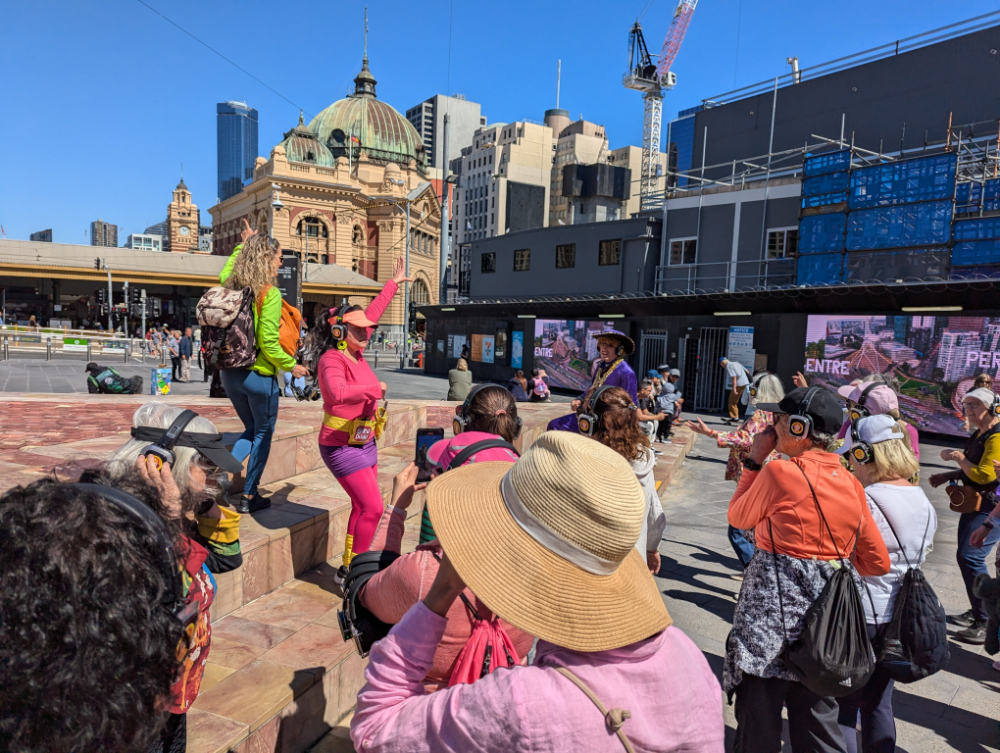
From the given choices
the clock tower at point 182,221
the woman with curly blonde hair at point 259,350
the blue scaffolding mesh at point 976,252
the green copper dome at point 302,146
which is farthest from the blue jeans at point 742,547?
the clock tower at point 182,221

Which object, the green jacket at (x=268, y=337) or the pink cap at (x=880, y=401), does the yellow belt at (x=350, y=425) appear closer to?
the green jacket at (x=268, y=337)

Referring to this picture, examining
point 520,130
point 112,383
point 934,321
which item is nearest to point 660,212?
point 934,321

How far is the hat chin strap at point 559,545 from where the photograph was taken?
1.20 meters

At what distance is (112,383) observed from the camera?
11508 millimetres

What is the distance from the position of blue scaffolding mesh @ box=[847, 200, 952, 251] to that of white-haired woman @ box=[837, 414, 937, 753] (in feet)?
66.6

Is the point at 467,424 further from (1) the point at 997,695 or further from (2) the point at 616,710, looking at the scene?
(1) the point at 997,695

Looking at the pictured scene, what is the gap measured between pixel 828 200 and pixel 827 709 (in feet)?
72.6

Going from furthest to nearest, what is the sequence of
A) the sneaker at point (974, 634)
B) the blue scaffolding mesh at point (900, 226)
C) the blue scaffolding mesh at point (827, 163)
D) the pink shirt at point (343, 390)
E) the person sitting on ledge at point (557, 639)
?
the blue scaffolding mesh at point (827, 163), the blue scaffolding mesh at point (900, 226), the sneaker at point (974, 634), the pink shirt at point (343, 390), the person sitting on ledge at point (557, 639)

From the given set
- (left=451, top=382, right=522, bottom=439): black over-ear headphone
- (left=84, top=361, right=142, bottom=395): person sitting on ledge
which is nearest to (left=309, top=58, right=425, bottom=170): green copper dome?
A: (left=84, top=361, right=142, bottom=395): person sitting on ledge

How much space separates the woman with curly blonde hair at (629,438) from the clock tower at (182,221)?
308 ft

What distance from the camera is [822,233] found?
21.0m

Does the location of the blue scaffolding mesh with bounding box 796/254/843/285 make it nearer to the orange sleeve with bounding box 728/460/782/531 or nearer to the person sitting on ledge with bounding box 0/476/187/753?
the orange sleeve with bounding box 728/460/782/531

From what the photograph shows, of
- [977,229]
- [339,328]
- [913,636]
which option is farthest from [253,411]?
[977,229]

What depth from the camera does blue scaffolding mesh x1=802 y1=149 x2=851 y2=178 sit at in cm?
2014
